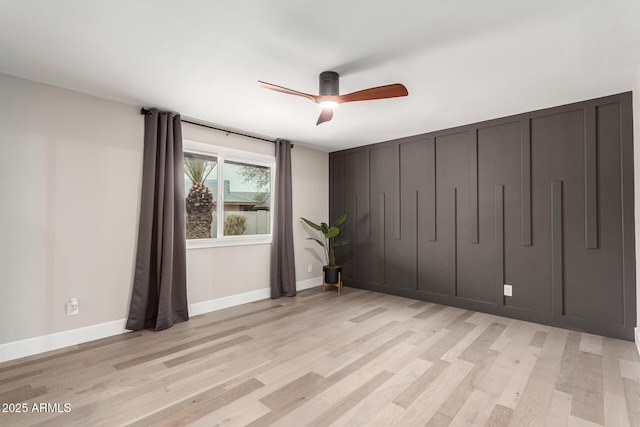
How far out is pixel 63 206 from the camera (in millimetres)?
2930

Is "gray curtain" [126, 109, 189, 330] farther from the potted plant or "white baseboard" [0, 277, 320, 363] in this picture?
the potted plant

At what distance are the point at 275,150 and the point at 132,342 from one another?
309 cm

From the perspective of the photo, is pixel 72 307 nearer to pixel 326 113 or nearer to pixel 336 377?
pixel 336 377

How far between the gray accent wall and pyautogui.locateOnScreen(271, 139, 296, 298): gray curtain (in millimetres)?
1261

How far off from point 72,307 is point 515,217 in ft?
16.0

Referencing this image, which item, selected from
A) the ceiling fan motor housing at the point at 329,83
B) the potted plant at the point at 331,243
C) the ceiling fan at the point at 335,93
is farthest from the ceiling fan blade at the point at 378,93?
the potted plant at the point at 331,243

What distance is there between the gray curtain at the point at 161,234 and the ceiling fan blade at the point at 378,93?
2.22 metres

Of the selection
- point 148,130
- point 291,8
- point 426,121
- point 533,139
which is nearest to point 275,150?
point 148,130

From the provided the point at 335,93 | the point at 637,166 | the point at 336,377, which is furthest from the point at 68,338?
the point at 637,166

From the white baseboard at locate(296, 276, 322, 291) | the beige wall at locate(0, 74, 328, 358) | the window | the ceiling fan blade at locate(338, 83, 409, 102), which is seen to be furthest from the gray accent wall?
the beige wall at locate(0, 74, 328, 358)

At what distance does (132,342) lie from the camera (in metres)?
3.01

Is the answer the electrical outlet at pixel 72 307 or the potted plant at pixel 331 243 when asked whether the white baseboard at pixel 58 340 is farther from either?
the potted plant at pixel 331 243

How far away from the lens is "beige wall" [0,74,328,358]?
8.77 ft

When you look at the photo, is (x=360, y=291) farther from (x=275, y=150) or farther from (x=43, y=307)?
(x=43, y=307)
